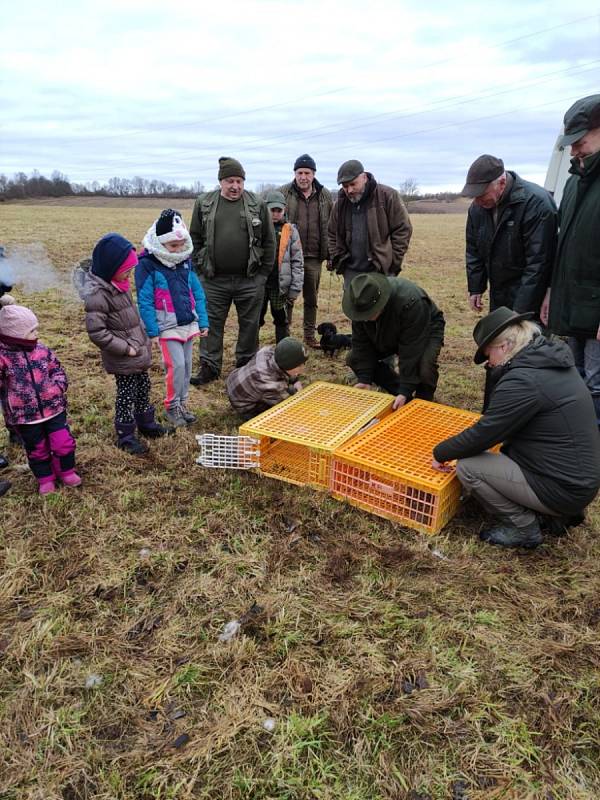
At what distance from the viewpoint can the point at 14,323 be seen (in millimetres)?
3320

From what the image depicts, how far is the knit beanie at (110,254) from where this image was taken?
3801 mm

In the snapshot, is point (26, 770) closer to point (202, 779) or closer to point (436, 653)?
point (202, 779)

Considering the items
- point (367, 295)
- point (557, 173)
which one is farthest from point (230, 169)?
point (557, 173)

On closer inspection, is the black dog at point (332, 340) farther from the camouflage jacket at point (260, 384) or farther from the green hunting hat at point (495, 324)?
the green hunting hat at point (495, 324)

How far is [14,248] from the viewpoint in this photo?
15992 millimetres

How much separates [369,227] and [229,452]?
2.83 metres

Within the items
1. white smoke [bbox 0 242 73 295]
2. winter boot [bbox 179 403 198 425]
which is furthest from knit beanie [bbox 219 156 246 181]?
white smoke [bbox 0 242 73 295]

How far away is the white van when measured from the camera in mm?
8484

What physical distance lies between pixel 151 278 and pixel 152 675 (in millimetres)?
2982

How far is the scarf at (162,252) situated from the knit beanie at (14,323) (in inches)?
48.7

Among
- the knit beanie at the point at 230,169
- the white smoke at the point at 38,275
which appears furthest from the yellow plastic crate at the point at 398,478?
the white smoke at the point at 38,275

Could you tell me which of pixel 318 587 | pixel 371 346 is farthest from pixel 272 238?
pixel 318 587

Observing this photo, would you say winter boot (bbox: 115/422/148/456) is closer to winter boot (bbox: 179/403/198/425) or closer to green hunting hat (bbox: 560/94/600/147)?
winter boot (bbox: 179/403/198/425)

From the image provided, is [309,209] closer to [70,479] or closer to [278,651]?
[70,479]
